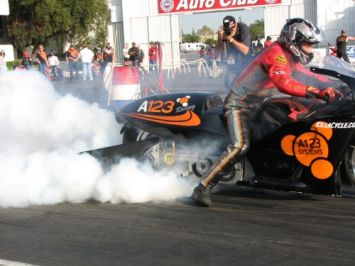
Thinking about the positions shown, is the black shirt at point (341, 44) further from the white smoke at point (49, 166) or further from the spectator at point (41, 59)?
the white smoke at point (49, 166)

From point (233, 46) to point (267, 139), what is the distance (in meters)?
3.65

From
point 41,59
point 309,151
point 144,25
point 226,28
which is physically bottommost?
point 309,151

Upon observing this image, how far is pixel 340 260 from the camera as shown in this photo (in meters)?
3.89

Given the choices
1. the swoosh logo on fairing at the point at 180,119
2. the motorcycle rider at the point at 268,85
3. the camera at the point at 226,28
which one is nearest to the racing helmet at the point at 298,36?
the motorcycle rider at the point at 268,85

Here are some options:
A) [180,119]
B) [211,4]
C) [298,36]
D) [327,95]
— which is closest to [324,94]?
[327,95]

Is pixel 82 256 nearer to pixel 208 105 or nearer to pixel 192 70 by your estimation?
pixel 208 105

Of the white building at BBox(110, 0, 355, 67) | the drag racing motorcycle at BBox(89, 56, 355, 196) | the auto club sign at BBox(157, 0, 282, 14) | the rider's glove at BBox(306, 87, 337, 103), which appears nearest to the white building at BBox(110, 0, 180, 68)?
the white building at BBox(110, 0, 355, 67)

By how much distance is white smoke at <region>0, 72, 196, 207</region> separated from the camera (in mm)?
5699

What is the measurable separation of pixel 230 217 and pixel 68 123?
2879 mm

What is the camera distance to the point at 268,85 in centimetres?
512

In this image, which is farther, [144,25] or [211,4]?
[144,25]

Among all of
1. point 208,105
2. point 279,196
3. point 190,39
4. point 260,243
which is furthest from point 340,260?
point 190,39

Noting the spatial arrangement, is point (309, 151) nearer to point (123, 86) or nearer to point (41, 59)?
point (123, 86)

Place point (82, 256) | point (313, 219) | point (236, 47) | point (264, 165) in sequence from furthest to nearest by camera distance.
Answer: point (236, 47) → point (264, 165) → point (313, 219) → point (82, 256)
